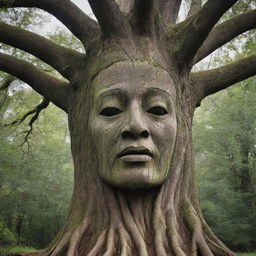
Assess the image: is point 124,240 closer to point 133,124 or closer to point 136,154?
point 136,154

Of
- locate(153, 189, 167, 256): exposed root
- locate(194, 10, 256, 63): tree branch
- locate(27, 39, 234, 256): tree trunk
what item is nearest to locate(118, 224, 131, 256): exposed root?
locate(27, 39, 234, 256): tree trunk

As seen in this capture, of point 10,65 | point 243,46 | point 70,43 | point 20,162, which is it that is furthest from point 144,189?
point 20,162

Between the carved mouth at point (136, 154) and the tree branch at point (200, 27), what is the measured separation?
Answer: 1642mm

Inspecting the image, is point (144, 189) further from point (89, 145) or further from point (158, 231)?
point (89, 145)

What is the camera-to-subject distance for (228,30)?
580cm

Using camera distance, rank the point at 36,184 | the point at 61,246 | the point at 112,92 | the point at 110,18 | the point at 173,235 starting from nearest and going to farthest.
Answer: the point at 173,235 < the point at 61,246 < the point at 112,92 < the point at 110,18 < the point at 36,184

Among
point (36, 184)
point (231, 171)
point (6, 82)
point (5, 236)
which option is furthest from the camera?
point (231, 171)

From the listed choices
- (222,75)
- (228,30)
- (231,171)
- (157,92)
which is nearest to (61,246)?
(157,92)

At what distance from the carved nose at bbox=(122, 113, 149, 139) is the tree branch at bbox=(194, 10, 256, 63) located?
2.47 metres

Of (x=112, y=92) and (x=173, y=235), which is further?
(x=112, y=92)

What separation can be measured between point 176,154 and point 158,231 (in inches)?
43.6

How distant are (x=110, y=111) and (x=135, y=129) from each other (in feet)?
1.73

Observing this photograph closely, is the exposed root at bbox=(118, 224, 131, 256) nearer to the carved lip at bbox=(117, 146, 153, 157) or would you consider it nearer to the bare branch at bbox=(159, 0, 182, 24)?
the carved lip at bbox=(117, 146, 153, 157)

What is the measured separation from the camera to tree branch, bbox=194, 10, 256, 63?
5.66 metres
